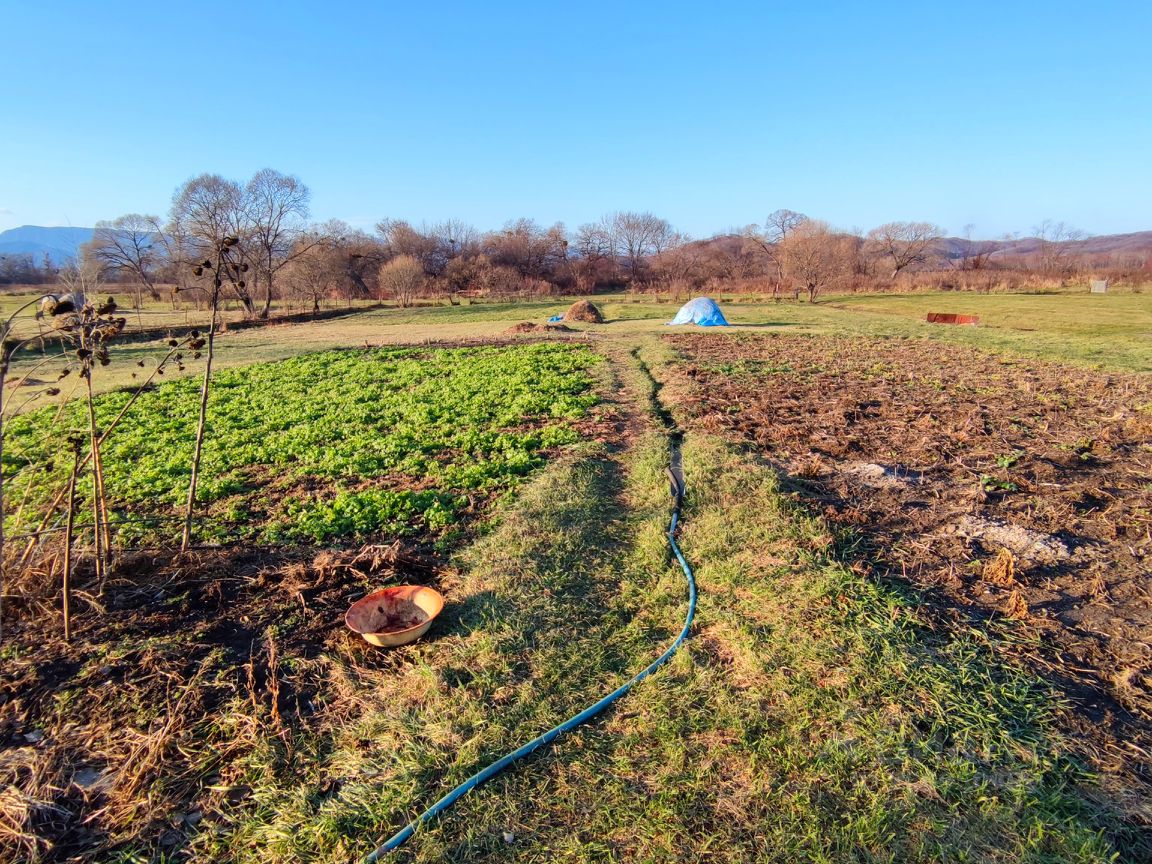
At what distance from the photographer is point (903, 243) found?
68.6 metres

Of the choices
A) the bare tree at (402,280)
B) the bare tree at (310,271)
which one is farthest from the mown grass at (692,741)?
the bare tree at (402,280)

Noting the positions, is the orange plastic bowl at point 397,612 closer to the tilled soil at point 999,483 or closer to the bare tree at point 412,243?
the tilled soil at point 999,483

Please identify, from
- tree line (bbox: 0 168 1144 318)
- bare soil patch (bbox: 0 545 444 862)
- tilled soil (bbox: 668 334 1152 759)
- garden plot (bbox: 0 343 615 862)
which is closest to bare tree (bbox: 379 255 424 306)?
tree line (bbox: 0 168 1144 318)

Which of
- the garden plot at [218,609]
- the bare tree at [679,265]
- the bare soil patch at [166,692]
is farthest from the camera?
the bare tree at [679,265]

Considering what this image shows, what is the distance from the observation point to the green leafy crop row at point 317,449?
5816 millimetres

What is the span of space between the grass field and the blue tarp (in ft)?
61.4

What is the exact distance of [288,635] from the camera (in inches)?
155

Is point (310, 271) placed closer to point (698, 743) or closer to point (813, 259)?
point (813, 259)

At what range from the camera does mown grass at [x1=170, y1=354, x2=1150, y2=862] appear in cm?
247

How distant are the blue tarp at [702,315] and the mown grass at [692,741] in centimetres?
2157

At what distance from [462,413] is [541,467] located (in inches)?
120

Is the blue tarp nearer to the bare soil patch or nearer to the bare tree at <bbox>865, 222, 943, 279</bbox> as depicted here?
the bare soil patch

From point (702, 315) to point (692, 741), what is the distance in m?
23.7

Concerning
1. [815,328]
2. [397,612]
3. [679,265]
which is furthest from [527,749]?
[679,265]
